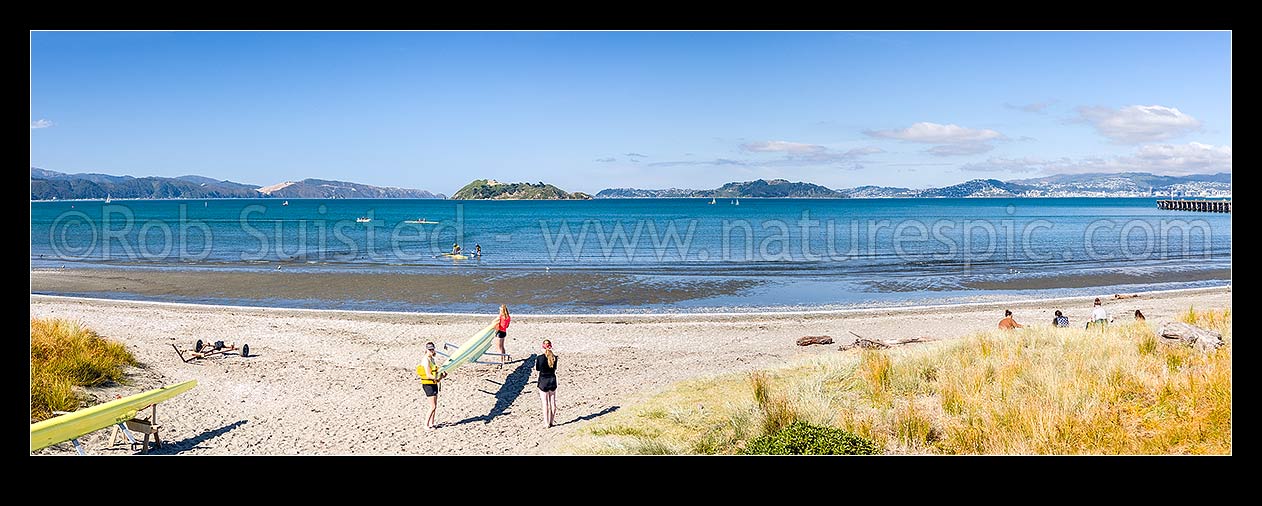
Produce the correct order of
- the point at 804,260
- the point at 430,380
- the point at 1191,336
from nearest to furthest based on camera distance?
the point at 1191,336 < the point at 430,380 < the point at 804,260

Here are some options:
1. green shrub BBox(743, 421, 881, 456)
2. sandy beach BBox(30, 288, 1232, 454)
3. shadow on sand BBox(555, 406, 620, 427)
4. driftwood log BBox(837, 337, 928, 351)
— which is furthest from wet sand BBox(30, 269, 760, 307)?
green shrub BBox(743, 421, 881, 456)

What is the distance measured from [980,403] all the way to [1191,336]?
172 inches

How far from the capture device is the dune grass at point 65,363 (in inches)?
407

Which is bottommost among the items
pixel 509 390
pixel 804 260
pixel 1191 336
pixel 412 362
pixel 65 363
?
pixel 509 390

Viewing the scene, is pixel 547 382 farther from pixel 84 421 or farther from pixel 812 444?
pixel 84 421

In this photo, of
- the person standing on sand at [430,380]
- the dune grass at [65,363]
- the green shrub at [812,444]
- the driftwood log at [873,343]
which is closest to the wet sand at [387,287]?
the driftwood log at [873,343]

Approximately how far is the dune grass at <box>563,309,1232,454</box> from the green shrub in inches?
11.1

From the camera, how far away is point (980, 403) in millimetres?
8852

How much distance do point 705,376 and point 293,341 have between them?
9.71 m

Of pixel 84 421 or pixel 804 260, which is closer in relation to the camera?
pixel 84 421

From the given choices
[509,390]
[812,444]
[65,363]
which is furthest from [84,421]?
[812,444]

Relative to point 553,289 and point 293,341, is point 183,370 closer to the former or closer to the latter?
point 293,341

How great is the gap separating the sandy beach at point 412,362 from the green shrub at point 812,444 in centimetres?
294

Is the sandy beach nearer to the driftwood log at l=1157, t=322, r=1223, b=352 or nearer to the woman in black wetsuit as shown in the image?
the woman in black wetsuit
